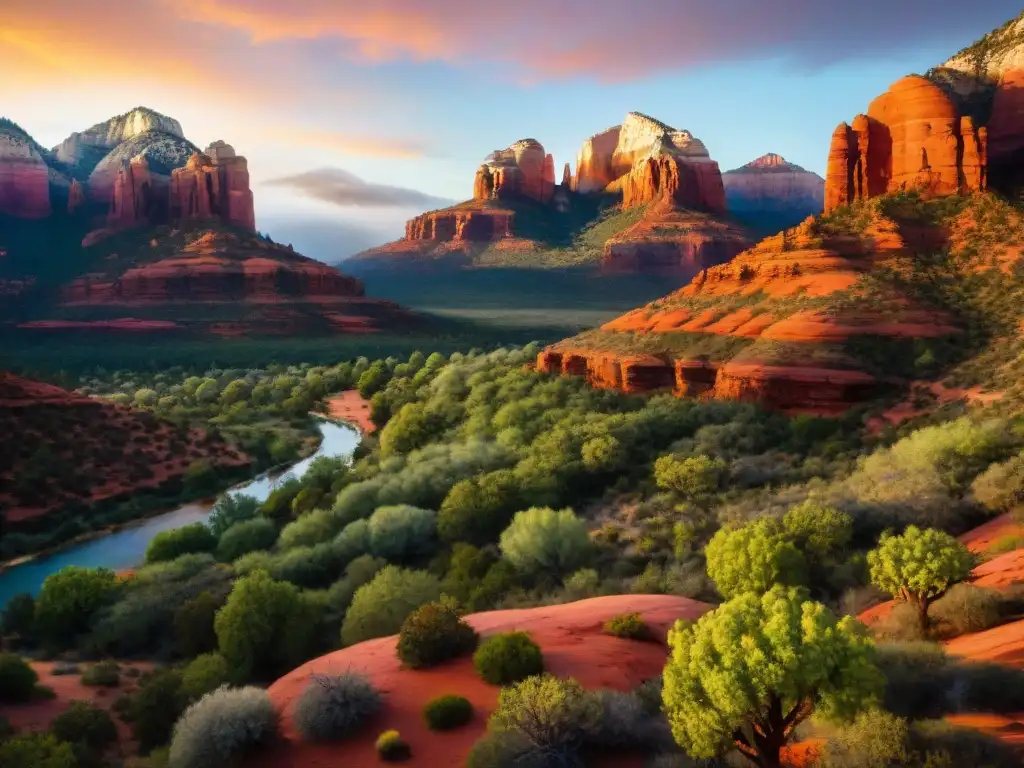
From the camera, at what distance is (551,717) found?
11.3 meters

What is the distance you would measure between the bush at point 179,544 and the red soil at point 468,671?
18780mm

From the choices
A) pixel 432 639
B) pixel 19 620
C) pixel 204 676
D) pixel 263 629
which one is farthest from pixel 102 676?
pixel 432 639

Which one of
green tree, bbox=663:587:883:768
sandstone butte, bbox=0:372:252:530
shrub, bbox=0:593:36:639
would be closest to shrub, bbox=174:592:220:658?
shrub, bbox=0:593:36:639

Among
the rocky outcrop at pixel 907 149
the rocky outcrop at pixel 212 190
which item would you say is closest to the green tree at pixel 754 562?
the rocky outcrop at pixel 907 149

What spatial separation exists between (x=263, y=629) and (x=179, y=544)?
14478 mm

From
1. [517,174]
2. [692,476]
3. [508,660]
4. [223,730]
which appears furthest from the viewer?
[517,174]

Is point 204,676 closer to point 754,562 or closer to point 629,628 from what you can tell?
point 629,628

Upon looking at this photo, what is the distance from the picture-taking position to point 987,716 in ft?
31.8

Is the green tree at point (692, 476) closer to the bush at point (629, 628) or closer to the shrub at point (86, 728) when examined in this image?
the bush at point (629, 628)

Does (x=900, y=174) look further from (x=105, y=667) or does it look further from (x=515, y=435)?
(x=105, y=667)

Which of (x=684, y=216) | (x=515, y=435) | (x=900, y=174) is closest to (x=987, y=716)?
(x=515, y=435)

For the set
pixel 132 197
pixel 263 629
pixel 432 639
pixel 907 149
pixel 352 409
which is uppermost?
pixel 132 197

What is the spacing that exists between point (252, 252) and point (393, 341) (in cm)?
3773

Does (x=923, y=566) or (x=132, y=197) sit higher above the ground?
(x=132, y=197)
